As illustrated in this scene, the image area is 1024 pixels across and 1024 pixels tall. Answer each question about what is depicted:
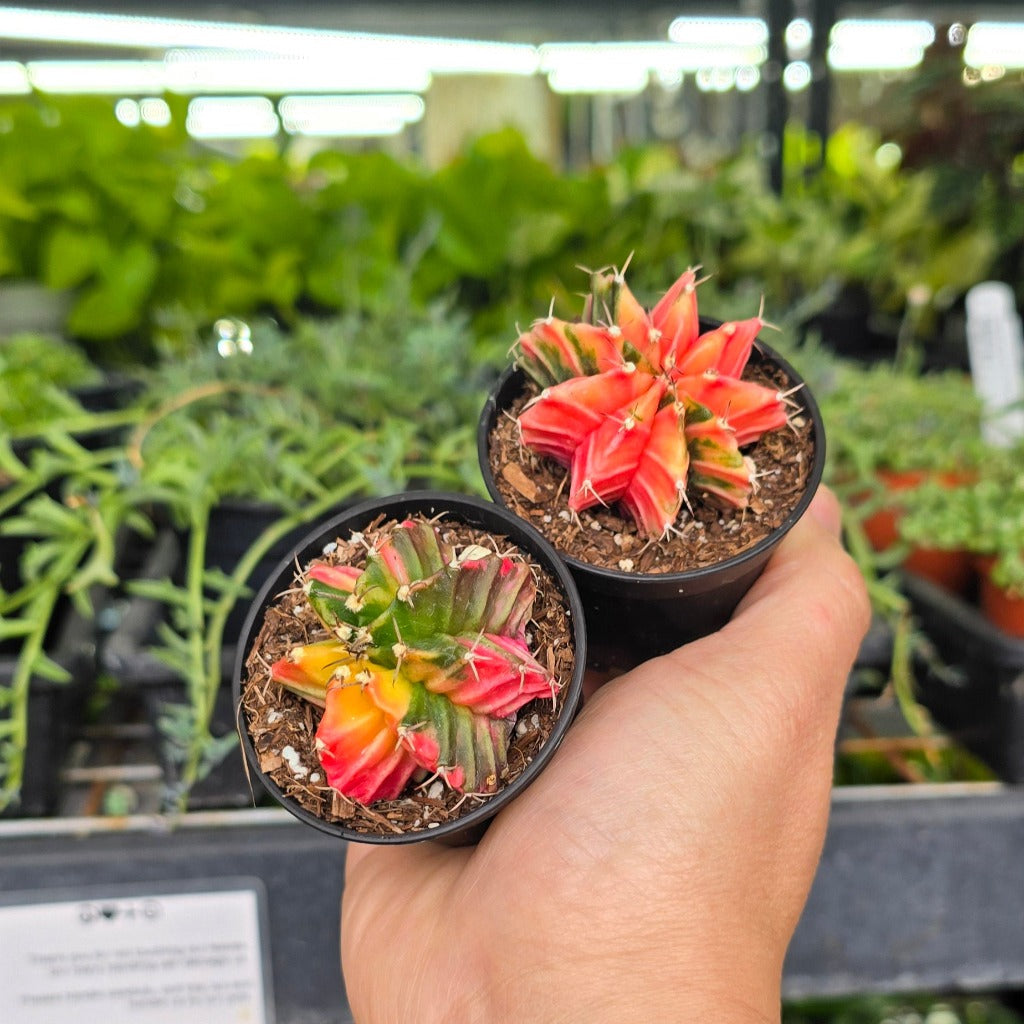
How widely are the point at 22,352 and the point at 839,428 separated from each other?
0.72m

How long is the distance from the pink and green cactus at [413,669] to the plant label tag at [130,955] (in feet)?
0.91

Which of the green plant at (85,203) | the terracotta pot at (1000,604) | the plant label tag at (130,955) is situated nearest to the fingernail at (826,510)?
the terracotta pot at (1000,604)

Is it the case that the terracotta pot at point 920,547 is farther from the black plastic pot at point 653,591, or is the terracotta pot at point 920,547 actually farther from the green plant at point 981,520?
the black plastic pot at point 653,591

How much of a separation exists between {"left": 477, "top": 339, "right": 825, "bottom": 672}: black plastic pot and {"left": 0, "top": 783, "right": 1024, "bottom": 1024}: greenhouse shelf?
22 cm

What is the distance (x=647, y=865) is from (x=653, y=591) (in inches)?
4.5

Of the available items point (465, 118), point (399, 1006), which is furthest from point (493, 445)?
point (465, 118)

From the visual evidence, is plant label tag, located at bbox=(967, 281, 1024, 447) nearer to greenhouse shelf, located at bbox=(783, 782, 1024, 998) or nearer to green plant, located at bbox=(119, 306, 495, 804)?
greenhouse shelf, located at bbox=(783, 782, 1024, 998)

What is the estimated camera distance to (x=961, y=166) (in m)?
1.02

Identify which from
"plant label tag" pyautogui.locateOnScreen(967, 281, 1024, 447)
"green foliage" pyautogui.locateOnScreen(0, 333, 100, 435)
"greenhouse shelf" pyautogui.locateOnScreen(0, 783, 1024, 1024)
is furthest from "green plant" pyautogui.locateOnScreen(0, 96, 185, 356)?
"plant label tag" pyautogui.locateOnScreen(967, 281, 1024, 447)

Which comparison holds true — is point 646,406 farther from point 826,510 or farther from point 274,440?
point 274,440

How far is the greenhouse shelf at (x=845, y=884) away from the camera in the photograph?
54cm

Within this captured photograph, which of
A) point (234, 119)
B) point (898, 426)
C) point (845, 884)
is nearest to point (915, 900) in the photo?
point (845, 884)

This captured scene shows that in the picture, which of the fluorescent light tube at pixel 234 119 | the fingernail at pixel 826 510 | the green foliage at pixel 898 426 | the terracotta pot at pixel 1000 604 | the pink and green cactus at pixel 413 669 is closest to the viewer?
the pink and green cactus at pixel 413 669

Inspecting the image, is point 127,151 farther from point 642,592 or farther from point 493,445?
point 642,592
